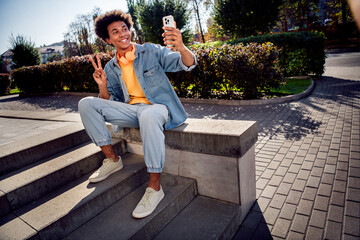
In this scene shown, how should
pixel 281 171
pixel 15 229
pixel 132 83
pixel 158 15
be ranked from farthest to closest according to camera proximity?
pixel 158 15 < pixel 281 171 < pixel 132 83 < pixel 15 229

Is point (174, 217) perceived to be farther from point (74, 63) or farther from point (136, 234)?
point (74, 63)

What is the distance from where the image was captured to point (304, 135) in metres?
4.53

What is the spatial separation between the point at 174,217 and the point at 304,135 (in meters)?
3.52

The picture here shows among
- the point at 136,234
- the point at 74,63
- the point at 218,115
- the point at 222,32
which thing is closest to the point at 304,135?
the point at 218,115

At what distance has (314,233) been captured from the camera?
222cm

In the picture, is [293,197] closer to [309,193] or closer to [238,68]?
[309,193]

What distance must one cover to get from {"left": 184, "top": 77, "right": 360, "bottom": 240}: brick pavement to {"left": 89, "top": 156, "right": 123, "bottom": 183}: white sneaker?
153 centimetres

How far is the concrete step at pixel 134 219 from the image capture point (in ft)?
6.17

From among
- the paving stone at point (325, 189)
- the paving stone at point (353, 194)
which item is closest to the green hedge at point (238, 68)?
the paving stone at point (325, 189)

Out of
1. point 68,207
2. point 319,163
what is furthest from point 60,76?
point 319,163

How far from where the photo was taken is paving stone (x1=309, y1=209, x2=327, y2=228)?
2322mm

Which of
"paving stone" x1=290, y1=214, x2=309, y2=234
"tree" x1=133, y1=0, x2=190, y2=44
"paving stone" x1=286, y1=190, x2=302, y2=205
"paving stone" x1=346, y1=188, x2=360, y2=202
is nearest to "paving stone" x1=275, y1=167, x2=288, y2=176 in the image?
"paving stone" x1=286, y1=190, x2=302, y2=205

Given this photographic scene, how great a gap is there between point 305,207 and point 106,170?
2354 millimetres

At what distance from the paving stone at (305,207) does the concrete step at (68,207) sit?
73.6 inches
